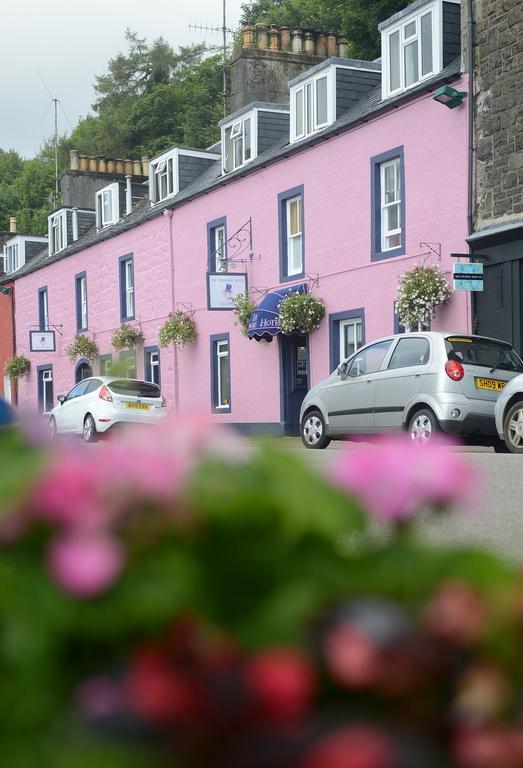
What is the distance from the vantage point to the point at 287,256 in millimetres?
25125

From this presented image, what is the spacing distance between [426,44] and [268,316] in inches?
260

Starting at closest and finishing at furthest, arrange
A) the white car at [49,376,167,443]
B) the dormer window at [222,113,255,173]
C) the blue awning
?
the white car at [49,376,167,443]
the blue awning
the dormer window at [222,113,255,173]

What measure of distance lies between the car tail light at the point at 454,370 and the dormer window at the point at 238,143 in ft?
46.5

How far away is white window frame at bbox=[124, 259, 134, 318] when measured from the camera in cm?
3362

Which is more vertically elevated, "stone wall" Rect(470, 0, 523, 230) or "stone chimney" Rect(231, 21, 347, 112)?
"stone chimney" Rect(231, 21, 347, 112)

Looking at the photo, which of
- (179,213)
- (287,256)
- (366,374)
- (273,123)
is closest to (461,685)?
(366,374)

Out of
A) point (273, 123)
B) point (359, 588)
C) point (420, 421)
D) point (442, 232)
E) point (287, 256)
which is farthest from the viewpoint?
point (273, 123)

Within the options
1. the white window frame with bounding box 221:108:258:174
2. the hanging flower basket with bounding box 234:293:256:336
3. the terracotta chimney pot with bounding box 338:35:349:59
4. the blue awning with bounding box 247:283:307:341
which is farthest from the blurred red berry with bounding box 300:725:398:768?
the terracotta chimney pot with bounding box 338:35:349:59

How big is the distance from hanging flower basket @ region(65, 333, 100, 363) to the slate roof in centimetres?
312

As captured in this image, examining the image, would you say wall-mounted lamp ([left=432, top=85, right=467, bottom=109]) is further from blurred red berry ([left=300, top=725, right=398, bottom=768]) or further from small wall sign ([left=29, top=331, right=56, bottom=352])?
small wall sign ([left=29, top=331, right=56, bottom=352])

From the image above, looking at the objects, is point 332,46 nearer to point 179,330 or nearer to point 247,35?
point 247,35

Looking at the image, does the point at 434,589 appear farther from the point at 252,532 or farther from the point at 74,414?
the point at 74,414

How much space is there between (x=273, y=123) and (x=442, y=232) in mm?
9362

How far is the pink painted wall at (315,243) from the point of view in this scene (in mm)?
19906
